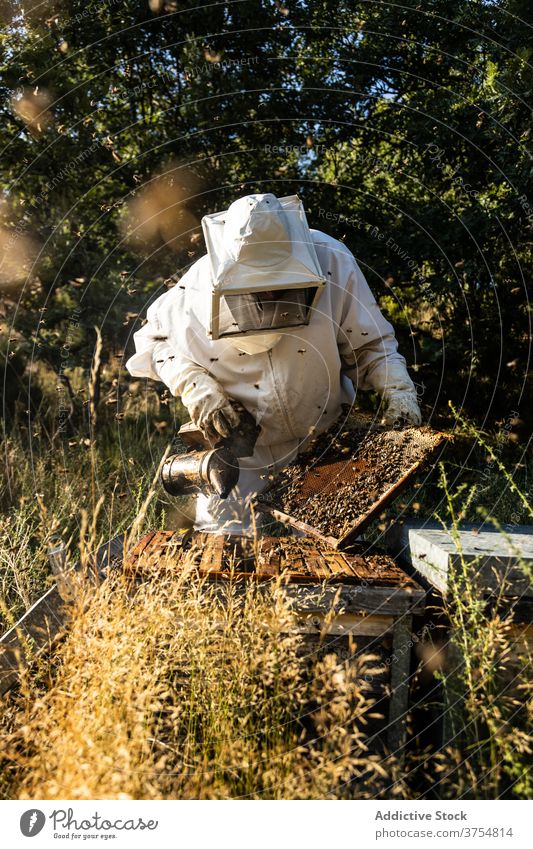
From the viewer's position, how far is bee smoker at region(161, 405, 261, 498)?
13.9ft

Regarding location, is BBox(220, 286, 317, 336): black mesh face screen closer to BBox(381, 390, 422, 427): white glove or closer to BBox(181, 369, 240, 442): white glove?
BBox(181, 369, 240, 442): white glove

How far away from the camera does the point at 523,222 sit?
6.38 metres

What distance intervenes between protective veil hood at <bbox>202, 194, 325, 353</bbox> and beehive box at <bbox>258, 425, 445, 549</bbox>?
810 millimetres

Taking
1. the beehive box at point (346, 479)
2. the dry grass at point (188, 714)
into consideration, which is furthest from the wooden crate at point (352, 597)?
the beehive box at point (346, 479)

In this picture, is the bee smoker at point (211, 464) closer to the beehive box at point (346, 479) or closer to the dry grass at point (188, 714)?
the beehive box at point (346, 479)

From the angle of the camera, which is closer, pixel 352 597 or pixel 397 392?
pixel 352 597

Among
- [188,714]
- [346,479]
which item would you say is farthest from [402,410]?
[188,714]

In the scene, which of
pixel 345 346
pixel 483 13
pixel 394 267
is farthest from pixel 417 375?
pixel 483 13

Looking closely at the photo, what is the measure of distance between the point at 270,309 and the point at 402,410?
1098mm

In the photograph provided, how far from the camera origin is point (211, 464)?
4.21 meters

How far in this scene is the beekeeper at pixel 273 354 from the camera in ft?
13.0

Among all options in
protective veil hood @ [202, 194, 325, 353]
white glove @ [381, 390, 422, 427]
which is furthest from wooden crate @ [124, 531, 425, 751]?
protective veil hood @ [202, 194, 325, 353]

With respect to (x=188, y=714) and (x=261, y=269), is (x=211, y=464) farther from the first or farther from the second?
(x=188, y=714)

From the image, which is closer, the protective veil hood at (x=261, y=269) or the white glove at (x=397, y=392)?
the protective veil hood at (x=261, y=269)
